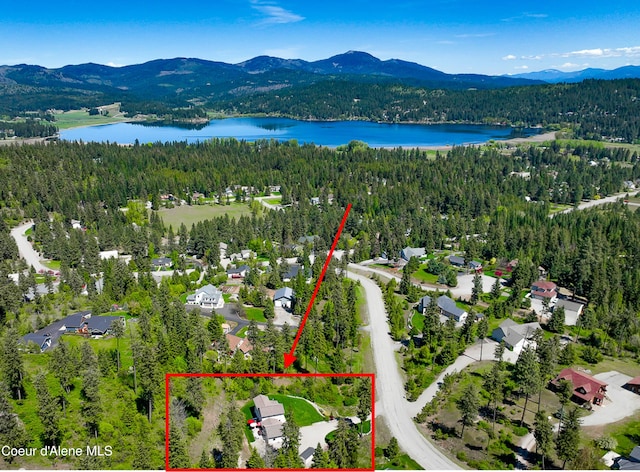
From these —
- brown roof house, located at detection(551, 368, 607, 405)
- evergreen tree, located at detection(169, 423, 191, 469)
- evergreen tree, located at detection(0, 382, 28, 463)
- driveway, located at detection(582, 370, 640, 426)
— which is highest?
evergreen tree, located at detection(0, 382, 28, 463)

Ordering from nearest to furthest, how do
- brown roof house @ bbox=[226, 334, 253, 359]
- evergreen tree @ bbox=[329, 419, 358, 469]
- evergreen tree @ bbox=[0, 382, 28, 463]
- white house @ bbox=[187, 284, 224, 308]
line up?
evergreen tree @ bbox=[0, 382, 28, 463] < evergreen tree @ bbox=[329, 419, 358, 469] < brown roof house @ bbox=[226, 334, 253, 359] < white house @ bbox=[187, 284, 224, 308]

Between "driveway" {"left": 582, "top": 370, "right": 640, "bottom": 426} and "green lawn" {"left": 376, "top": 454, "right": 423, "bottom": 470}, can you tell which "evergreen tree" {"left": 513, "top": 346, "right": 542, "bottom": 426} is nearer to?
"driveway" {"left": 582, "top": 370, "right": 640, "bottom": 426}

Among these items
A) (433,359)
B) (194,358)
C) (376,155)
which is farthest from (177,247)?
(376,155)

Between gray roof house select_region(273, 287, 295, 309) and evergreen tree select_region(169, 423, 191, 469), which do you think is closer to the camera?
evergreen tree select_region(169, 423, 191, 469)

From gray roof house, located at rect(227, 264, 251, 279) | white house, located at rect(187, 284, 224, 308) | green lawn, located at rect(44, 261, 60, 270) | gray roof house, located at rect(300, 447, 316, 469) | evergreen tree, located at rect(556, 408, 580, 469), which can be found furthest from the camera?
green lawn, located at rect(44, 261, 60, 270)

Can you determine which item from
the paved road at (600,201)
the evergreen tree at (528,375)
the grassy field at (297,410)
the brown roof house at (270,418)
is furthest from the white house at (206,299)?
the paved road at (600,201)

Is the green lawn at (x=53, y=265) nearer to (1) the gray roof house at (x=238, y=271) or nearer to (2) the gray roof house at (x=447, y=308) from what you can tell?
(1) the gray roof house at (x=238, y=271)

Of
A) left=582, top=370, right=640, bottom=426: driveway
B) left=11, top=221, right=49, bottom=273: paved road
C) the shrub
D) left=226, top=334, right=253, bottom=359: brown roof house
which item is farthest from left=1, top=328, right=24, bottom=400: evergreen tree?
left=582, top=370, right=640, bottom=426: driveway
